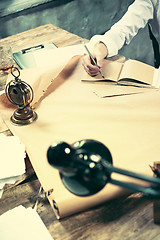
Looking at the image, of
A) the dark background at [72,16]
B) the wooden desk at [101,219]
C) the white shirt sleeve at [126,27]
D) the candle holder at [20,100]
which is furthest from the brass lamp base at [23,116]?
the dark background at [72,16]


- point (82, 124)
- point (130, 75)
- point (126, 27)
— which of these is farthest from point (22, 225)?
point (126, 27)

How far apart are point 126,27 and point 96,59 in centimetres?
55

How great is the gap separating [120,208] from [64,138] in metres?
0.32

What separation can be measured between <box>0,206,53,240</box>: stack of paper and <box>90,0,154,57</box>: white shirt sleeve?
1.07 metres

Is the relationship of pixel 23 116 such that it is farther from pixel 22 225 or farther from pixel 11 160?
pixel 22 225

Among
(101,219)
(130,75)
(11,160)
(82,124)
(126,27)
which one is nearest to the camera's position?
(101,219)

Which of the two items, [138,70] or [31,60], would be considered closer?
[138,70]

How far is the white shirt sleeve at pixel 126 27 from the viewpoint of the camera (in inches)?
61.1

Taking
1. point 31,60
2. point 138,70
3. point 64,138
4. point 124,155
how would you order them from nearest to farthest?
point 124,155 → point 64,138 → point 138,70 → point 31,60

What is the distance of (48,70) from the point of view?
1.27m

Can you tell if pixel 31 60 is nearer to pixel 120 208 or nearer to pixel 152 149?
pixel 152 149

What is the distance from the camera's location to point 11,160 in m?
0.84

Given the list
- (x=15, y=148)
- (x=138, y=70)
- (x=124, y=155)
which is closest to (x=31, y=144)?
(x=15, y=148)

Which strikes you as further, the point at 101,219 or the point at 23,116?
the point at 23,116
